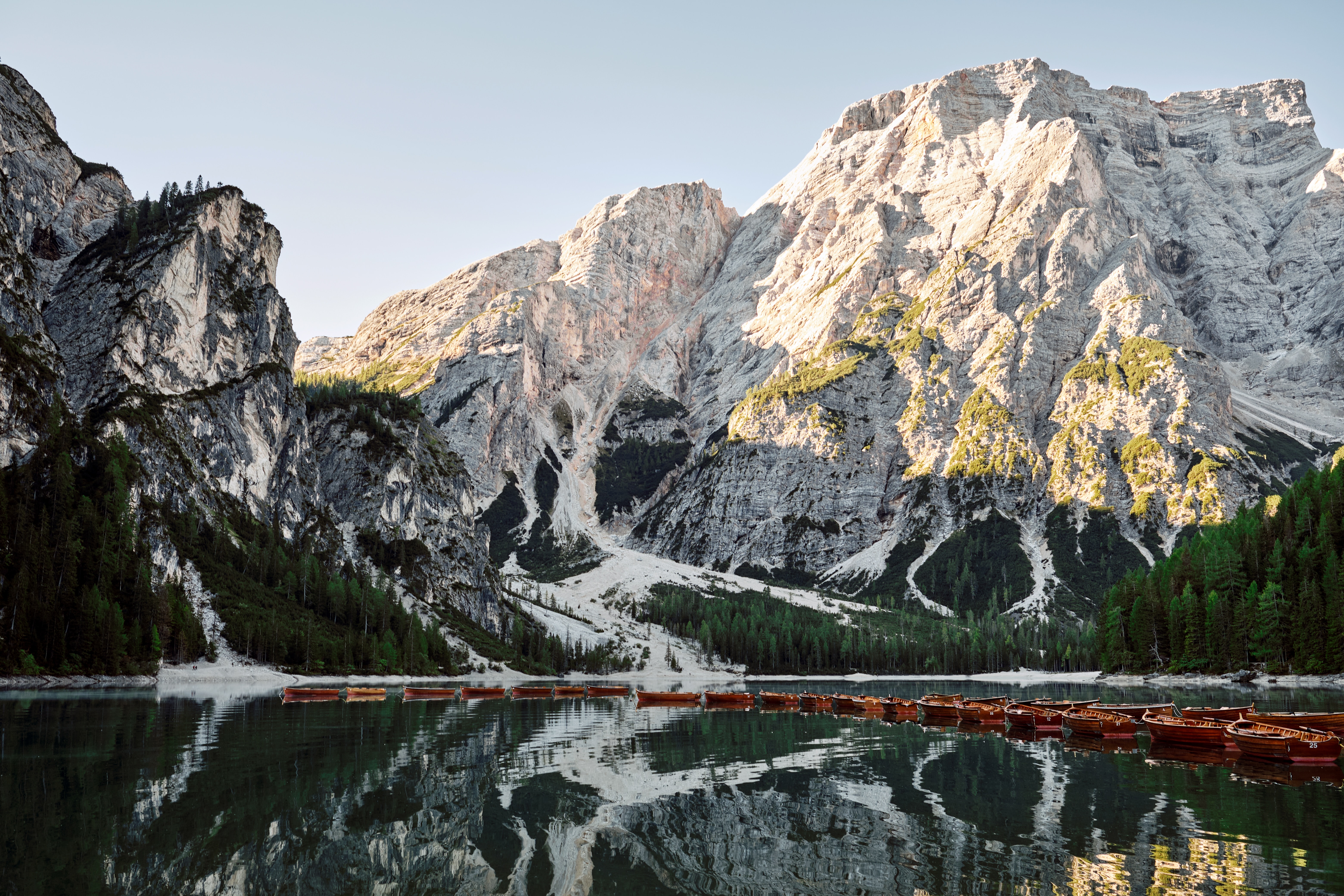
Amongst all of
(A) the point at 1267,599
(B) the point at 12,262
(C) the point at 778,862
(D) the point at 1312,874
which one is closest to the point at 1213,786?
(D) the point at 1312,874

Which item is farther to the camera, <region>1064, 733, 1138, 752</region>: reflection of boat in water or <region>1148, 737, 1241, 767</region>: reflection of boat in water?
<region>1064, 733, 1138, 752</region>: reflection of boat in water

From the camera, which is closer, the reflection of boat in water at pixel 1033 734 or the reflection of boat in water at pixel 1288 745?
the reflection of boat in water at pixel 1288 745

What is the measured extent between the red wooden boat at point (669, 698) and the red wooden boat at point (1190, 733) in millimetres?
63146

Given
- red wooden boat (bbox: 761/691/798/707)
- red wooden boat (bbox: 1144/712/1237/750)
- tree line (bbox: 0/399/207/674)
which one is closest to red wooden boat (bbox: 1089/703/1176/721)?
red wooden boat (bbox: 1144/712/1237/750)

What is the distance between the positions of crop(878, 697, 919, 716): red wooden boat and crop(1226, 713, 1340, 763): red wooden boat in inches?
1492

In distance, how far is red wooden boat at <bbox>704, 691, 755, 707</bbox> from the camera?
10894 cm

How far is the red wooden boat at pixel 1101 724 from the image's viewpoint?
62344mm

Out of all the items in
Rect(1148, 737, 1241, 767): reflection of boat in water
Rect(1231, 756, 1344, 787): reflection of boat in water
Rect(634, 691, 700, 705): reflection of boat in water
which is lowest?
Rect(634, 691, 700, 705): reflection of boat in water

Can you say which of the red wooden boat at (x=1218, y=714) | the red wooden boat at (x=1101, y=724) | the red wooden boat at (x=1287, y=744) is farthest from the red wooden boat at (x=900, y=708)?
the red wooden boat at (x=1287, y=744)

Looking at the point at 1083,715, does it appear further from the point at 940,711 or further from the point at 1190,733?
the point at 940,711

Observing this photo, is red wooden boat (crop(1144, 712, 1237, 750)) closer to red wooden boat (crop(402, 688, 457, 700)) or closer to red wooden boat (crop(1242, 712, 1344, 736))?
red wooden boat (crop(1242, 712, 1344, 736))

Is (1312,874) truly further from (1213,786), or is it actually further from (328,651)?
(328,651)

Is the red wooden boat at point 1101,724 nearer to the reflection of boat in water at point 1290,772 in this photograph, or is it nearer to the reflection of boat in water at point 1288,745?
the reflection of boat in water at point 1288,745

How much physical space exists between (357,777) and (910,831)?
85.8 ft
